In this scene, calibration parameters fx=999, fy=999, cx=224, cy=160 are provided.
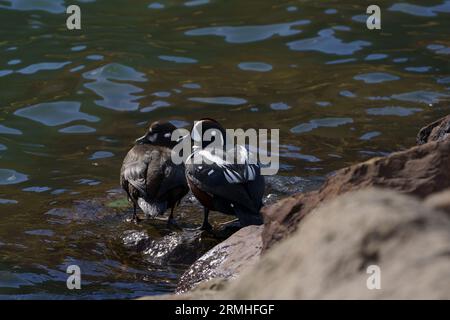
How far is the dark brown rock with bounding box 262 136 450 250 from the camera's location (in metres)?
5.42

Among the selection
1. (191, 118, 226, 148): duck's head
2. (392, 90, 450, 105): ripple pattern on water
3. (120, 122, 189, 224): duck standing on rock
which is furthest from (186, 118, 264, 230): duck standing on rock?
(392, 90, 450, 105): ripple pattern on water

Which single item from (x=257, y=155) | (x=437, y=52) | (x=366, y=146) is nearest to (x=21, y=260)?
(x=257, y=155)

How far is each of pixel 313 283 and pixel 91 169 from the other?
24.0ft

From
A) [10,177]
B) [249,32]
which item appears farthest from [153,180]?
[249,32]

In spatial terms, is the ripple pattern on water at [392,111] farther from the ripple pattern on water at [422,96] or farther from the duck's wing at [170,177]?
the duck's wing at [170,177]

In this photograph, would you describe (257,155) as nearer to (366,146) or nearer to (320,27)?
(366,146)

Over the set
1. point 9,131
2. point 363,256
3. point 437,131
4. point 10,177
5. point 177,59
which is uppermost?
point 363,256

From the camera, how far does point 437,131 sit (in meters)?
8.38

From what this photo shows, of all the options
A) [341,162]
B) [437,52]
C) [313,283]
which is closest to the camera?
[313,283]

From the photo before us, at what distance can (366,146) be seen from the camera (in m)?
11.0

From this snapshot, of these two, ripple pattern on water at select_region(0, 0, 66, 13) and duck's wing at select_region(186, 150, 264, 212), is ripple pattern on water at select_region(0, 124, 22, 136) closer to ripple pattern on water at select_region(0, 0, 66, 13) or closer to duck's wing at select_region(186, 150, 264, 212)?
ripple pattern on water at select_region(0, 0, 66, 13)

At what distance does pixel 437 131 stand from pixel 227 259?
2.43 m

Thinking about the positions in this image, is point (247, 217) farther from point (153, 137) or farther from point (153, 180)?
point (153, 137)
